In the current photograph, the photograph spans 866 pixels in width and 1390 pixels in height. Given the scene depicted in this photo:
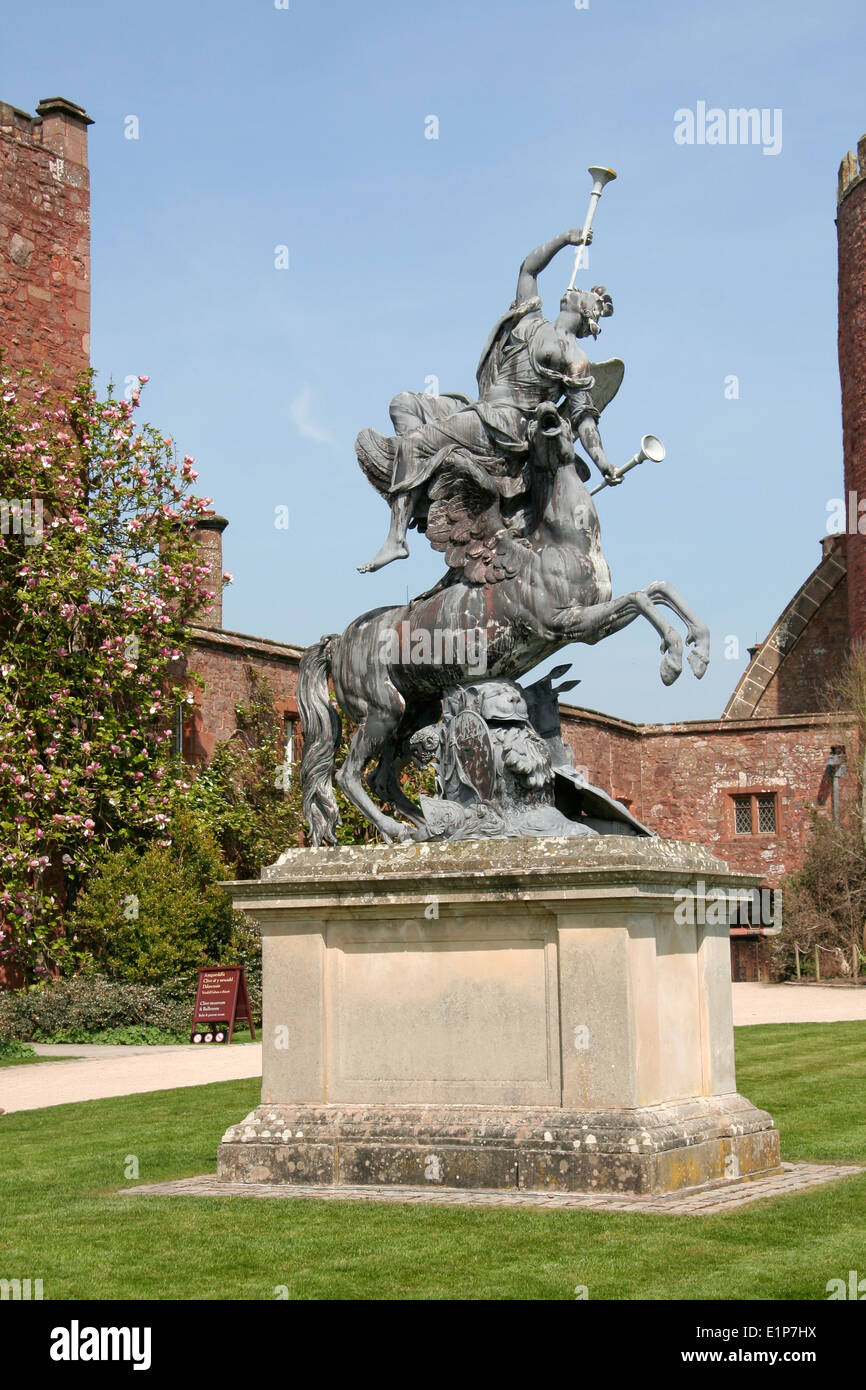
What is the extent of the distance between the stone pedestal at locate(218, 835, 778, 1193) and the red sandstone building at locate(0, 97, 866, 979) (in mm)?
15275

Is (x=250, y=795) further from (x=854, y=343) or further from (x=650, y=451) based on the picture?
(x=854, y=343)

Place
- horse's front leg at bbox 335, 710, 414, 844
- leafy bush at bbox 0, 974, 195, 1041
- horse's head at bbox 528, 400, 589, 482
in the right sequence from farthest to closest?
leafy bush at bbox 0, 974, 195, 1041, horse's front leg at bbox 335, 710, 414, 844, horse's head at bbox 528, 400, 589, 482

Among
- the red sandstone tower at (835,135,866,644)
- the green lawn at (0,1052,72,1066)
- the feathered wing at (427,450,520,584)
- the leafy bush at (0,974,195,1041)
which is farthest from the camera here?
the red sandstone tower at (835,135,866,644)

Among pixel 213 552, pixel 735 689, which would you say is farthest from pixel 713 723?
pixel 213 552

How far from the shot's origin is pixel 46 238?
23781mm

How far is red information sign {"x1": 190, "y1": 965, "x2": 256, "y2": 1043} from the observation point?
62.6ft

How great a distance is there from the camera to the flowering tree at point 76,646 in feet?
68.9

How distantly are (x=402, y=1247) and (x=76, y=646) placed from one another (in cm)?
1640

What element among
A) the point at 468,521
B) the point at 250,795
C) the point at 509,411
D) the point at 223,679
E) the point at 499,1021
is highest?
the point at 223,679

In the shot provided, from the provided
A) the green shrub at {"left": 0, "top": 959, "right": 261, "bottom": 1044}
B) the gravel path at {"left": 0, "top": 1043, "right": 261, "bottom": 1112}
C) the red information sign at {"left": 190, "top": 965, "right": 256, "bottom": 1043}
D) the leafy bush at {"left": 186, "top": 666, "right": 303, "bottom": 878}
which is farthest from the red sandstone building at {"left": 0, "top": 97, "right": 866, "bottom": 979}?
the gravel path at {"left": 0, "top": 1043, "right": 261, "bottom": 1112}

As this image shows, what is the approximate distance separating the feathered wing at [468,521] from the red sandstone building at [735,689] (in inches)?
578

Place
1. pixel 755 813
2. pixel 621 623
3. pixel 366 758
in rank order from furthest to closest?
pixel 755 813 < pixel 366 758 < pixel 621 623

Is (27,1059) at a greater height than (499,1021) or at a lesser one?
lesser

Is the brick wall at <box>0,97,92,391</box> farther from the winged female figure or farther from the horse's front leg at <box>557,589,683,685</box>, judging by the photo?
the horse's front leg at <box>557,589,683,685</box>
